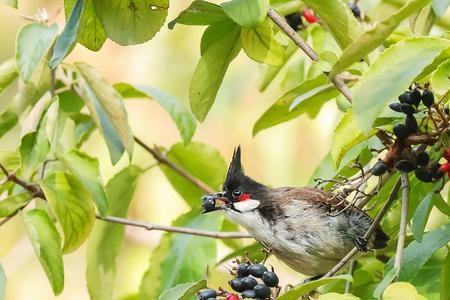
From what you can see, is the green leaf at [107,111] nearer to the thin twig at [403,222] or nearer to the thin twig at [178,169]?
the thin twig at [178,169]

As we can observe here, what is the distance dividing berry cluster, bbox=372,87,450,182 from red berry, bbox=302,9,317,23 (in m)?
1.18

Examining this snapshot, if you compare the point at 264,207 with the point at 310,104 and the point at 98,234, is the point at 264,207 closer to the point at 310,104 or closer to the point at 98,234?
the point at 310,104

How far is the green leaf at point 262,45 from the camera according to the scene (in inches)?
85.5

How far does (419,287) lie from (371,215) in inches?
8.0

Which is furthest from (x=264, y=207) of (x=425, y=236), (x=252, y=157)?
(x=252, y=157)

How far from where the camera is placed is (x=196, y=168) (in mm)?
3377

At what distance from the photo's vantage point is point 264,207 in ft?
9.12

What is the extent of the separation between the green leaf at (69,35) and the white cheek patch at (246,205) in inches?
33.2

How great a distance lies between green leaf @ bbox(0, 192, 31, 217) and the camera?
2561mm

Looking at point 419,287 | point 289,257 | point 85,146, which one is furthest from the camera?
point 85,146

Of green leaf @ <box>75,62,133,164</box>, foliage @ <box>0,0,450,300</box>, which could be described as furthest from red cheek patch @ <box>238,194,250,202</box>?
green leaf @ <box>75,62,133,164</box>

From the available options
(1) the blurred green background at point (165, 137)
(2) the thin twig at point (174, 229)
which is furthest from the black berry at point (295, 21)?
(1) the blurred green background at point (165, 137)

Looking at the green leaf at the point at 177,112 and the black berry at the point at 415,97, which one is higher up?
the black berry at the point at 415,97

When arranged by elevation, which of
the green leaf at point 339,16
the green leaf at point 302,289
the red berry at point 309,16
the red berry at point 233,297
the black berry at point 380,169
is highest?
the green leaf at point 339,16
